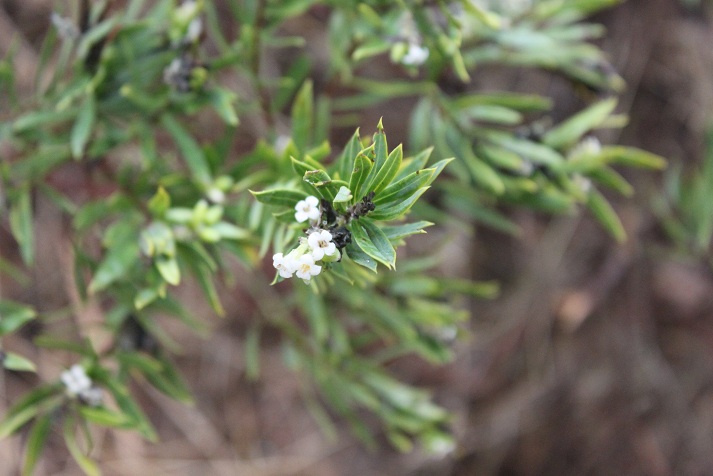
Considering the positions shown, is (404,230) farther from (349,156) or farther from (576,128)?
(576,128)

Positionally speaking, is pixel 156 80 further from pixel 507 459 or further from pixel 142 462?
pixel 507 459

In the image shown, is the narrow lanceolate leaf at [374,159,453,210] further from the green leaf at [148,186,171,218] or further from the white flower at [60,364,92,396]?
the white flower at [60,364,92,396]

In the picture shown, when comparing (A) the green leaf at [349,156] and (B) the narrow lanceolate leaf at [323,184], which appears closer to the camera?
(B) the narrow lanceolate leaf at [323,184]

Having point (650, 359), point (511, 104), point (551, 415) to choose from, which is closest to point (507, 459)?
point (551, 415)

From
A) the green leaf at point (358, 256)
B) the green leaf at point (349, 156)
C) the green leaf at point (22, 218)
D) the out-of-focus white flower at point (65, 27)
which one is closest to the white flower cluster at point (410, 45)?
the green leaf at point (349, 156)

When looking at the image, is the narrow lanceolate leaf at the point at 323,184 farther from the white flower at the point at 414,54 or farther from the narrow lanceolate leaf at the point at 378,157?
the white flower at the point at 414,54

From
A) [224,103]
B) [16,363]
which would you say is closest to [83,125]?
[224,103]
